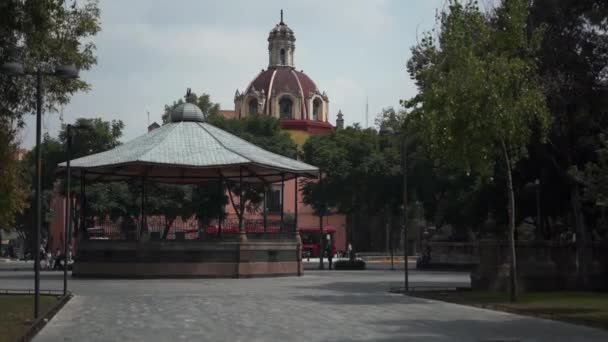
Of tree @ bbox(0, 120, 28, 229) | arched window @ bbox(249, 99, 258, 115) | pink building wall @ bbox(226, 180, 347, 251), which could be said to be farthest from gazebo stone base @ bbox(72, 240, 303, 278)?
arched window @ bbox(249, 99, 258, 115)

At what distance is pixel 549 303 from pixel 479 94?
20.0 ft

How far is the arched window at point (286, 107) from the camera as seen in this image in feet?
310

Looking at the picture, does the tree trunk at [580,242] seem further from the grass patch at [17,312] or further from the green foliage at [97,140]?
the green foliage at [97,140]

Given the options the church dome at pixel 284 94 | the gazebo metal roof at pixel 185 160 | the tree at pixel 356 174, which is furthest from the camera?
the church dome at pixel 284 94

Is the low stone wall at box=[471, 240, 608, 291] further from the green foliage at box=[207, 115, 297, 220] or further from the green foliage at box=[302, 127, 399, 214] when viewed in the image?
the green foliage at box=[207, 115, 297, 220]

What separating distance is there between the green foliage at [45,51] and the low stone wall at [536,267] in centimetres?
1464

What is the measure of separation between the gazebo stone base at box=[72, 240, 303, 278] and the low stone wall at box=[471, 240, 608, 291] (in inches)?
481

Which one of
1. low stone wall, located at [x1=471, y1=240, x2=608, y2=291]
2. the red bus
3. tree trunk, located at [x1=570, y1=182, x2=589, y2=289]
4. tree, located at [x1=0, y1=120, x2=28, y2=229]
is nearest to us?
tree, located at [x1=0, y1=120, x2=28, y2=229]

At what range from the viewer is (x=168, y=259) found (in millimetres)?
39562

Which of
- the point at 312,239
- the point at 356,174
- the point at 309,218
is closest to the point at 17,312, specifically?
the point at 356,174

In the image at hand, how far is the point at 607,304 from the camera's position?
2420 cm

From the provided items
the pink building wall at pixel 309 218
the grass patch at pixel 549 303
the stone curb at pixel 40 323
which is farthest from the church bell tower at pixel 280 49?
the stone curb at pixel 40 323

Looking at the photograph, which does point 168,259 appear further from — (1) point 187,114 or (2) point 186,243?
(1) point 187,114

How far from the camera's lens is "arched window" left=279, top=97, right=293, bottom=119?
3725 inches
